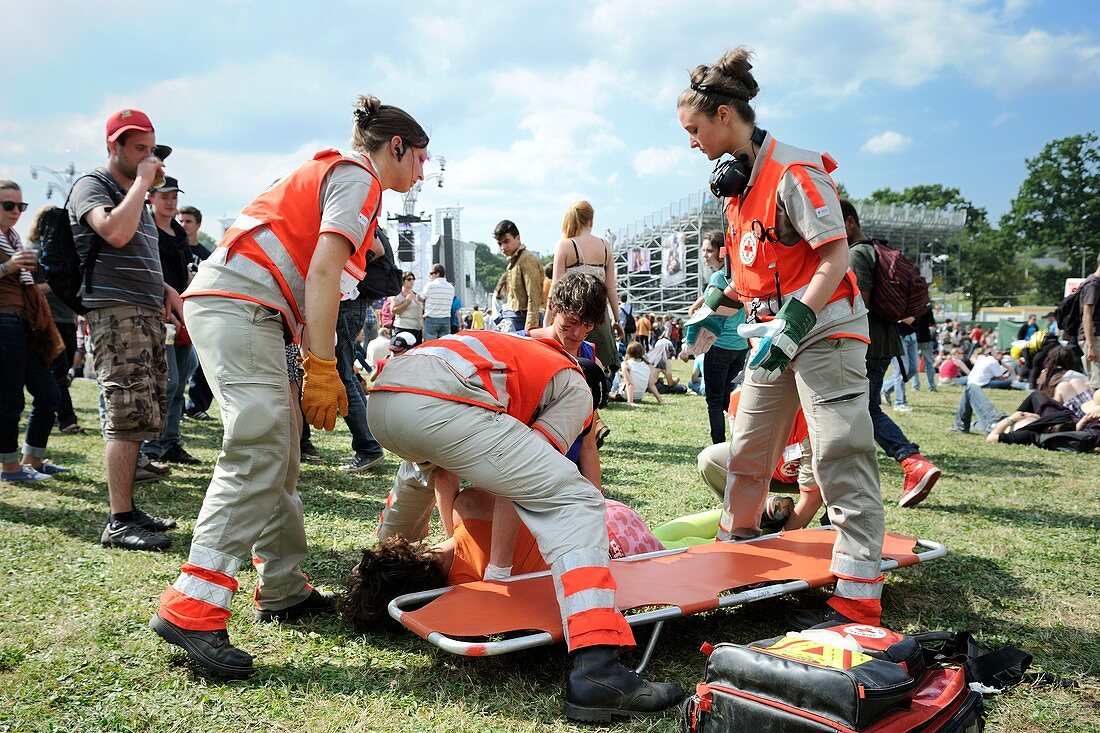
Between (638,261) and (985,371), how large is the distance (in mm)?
43639

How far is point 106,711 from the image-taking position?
7.45ft

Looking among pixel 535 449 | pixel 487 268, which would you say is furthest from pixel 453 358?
pixel 487 268

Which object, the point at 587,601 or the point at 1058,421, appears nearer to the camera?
the point at 587,601

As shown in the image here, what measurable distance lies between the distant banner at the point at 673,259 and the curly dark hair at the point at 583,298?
5013 cm

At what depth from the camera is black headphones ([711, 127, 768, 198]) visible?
3045mm

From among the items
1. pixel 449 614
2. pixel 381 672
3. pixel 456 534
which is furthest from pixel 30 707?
pixel 456 534

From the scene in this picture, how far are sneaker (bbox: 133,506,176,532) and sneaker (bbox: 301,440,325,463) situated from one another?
2065mm

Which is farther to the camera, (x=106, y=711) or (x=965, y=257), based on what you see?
(x=965, y=257)

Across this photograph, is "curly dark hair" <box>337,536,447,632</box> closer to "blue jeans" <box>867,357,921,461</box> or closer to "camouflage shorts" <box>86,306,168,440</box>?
"camouflage shorts" <box>86,306,168,440</box>

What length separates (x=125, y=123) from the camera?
396cm

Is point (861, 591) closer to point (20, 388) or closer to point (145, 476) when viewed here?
point (145, 476)

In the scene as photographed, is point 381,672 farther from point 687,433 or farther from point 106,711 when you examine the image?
point 687,433

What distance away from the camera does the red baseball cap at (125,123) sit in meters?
3.96

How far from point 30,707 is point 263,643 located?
0.74m
